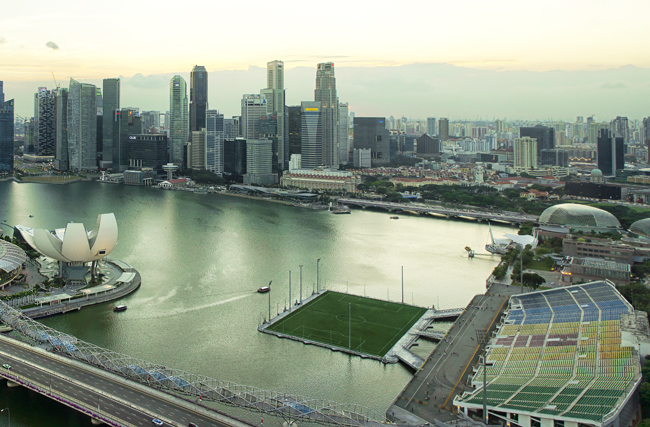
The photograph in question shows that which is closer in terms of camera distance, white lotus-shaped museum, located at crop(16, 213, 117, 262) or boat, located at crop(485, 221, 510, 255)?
white lotus-shaped museum, located at crop(16, 213, 117, 262)

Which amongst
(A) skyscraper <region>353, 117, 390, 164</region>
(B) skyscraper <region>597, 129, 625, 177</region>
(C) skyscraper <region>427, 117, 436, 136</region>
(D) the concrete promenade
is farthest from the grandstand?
(C) skyscraper <region>427, 117, 436, 136</region>

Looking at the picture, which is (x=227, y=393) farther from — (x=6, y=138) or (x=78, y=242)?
(x=6, y=138)

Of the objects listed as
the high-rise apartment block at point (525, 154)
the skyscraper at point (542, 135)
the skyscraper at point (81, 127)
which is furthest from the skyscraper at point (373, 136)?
the skyscraper at point (81, 127)

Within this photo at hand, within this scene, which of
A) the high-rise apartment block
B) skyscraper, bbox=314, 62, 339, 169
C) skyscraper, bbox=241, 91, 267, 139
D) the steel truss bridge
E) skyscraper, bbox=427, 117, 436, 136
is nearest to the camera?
the steel truss bridge

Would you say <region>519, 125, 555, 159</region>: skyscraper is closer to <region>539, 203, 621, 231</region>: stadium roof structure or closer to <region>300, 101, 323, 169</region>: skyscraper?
<region>300, 101, 323, 169</region>: skyscraper

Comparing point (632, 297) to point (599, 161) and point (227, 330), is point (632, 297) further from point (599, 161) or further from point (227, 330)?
point (599, 161)

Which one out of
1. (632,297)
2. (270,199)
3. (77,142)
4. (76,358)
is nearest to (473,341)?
(632,297)
